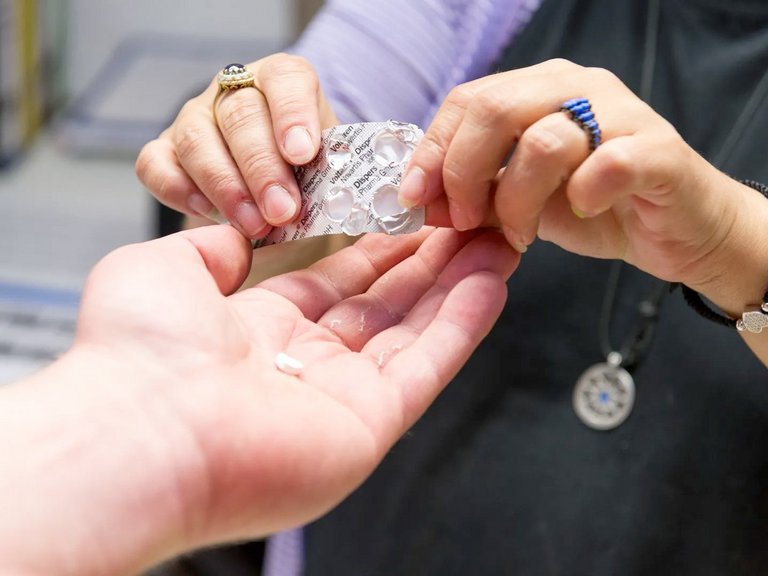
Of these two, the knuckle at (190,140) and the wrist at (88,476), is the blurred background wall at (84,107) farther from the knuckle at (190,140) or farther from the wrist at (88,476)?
the wrist at (88,476)

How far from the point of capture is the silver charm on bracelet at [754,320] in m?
0.50

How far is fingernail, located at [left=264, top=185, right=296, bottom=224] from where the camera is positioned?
52 cm

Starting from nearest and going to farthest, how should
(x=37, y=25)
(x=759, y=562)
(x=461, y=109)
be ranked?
1. (x=461, y=109)
2. (x=759, y=562)
3. (x=37, y=25)

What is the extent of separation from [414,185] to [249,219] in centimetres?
11

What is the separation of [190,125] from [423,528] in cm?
36

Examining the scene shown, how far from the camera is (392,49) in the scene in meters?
0.72

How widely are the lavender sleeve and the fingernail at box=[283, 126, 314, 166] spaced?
18 centimetres

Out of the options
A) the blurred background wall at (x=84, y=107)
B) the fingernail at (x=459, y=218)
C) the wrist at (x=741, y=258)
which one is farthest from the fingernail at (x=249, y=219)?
the blurred background wall at (x=84, y=107)

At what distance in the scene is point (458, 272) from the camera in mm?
499

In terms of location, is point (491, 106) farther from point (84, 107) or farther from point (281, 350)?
point (84, 107)

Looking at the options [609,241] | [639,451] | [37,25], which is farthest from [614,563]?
[37,25]

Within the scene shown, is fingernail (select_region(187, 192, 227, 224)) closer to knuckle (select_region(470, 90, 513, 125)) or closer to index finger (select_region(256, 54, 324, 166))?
index finger (select_region(256, 54, 324, 166))

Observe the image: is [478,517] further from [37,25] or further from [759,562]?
[37,25]

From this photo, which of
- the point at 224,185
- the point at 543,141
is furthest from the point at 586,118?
the point at 224,185
